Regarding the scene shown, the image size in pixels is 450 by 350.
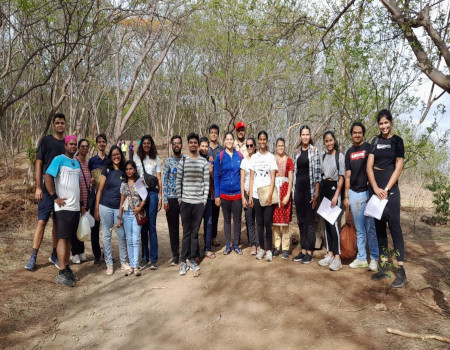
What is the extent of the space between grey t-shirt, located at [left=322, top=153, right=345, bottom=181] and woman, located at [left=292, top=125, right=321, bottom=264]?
11cm

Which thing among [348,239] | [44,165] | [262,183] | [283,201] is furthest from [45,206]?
[348,239]

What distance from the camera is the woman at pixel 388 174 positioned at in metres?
4.00

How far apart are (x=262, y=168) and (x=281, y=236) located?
1.16 m

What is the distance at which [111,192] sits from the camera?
5082 mm

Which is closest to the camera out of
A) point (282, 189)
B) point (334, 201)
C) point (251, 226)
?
point (334, 201)

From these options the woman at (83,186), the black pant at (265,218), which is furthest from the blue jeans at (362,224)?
the woman at (83,186)

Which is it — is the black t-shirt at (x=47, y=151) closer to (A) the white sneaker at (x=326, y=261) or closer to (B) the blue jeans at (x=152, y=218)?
(B) the blue jeans at (x=152, y=218)

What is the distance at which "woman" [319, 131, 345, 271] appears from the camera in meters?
4.66

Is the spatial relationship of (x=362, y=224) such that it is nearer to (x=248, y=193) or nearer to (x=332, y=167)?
(x=332, y=167)

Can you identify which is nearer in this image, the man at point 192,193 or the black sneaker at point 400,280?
the black sneaker at point 400,280

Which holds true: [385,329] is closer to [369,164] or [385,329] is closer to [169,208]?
[369,164]

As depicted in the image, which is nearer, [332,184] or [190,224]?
[332,184]

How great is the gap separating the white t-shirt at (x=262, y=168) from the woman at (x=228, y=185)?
14.7 inches

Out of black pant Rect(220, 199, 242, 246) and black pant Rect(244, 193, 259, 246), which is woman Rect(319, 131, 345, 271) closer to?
black pant Rect(244, 193, 259, 246)
